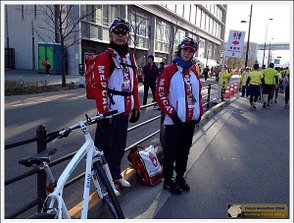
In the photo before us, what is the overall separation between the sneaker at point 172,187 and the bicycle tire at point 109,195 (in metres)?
1.26

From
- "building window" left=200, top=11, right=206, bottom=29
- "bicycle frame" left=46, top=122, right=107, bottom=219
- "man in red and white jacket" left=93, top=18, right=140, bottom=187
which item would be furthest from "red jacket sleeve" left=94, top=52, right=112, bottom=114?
"building window" left=200, top=11, right=206, bottom=29

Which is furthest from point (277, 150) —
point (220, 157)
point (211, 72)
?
point (211, 72)

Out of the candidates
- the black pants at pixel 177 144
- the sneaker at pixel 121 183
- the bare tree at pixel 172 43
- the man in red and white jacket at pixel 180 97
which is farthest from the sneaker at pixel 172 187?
the bare tree at pixel 172 43

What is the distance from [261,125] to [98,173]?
25.3 feet

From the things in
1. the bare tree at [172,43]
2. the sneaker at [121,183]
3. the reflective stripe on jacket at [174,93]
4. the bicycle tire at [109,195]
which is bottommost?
the sneaker at [121,183]

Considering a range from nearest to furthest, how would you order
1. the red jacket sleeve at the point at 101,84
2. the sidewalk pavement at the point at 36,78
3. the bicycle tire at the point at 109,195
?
the bicycle tire at the point at 109,195 → the red jacket sleeve at the point at 101,84 → the sidewalk pavement at the point at 36,78

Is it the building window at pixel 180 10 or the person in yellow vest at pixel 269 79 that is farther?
the building window at pixel 180 10

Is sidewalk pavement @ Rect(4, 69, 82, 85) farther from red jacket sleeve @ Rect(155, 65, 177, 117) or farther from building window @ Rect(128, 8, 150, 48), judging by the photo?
red jacket sleeve @ Rect(155, 65, 177, 117)

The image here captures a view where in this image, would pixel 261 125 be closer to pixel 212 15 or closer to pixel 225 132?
pixel 225 132

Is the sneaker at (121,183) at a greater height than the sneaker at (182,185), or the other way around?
the sneaker at (121,183)

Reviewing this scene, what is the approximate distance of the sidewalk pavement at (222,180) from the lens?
369 centimetres

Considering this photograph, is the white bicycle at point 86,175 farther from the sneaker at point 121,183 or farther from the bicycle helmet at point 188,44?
the bicycle helmet at point 188,44

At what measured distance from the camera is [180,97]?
3.77 meters

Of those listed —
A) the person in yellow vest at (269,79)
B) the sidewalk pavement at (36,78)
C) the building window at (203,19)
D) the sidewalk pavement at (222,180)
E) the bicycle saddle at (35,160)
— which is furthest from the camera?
the building window at (203,19)
